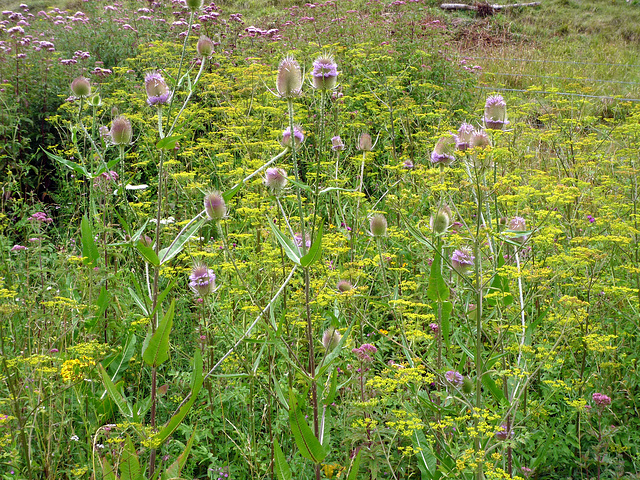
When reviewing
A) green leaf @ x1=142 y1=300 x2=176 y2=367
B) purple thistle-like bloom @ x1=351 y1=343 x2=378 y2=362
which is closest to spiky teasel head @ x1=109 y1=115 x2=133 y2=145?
green leaf @ x1=142 y1=300 x2=176 y2=367

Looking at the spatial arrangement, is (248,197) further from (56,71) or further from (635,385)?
(56,71)

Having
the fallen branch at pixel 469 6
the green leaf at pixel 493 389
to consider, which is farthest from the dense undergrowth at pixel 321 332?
the fallen branch at pixel 469 6

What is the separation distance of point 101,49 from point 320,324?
5.98m

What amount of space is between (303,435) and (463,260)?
115 centimetres

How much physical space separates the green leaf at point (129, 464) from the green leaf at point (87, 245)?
134 centimetres

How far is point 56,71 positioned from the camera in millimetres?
6008

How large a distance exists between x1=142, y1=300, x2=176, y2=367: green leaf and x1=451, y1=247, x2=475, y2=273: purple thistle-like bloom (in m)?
1.32

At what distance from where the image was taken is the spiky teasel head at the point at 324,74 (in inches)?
93.1

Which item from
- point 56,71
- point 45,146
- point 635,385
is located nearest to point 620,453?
point 635,385

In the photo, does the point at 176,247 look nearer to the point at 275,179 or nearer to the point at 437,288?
the point at 275,179

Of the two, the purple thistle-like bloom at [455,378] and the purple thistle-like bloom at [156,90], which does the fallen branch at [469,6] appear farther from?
the purple thistle-like bloom at [455,378]

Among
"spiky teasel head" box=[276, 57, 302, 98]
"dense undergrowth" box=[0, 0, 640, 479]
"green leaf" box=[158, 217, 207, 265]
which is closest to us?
"dense undergrowth" box=[0, 0, 640, 479]

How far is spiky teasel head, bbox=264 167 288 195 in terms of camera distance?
8.04ft

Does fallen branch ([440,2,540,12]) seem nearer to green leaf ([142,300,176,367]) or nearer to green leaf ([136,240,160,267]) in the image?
green leaf ([136,240,160,267])
